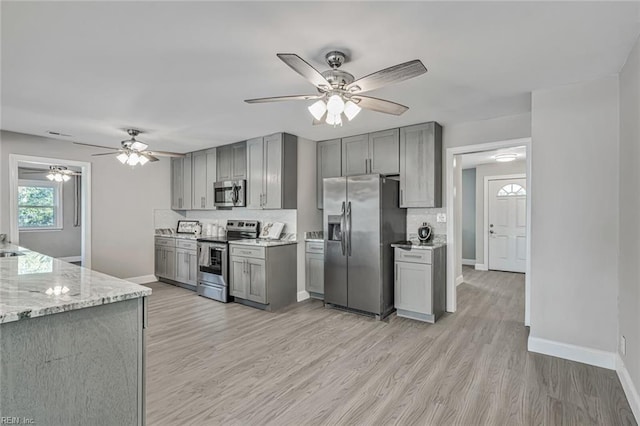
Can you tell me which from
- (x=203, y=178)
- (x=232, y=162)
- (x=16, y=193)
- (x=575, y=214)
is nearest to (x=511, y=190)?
(x=575, y=214)

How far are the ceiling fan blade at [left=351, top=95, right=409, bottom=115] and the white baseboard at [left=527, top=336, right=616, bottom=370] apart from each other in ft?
8.10

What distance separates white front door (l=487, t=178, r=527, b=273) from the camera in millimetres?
6621

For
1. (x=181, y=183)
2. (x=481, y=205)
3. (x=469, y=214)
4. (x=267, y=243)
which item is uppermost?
(x=181, y=183)

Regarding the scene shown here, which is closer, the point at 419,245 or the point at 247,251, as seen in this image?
the point at 419,245

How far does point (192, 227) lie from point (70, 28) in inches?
180

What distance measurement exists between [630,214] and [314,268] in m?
3.50

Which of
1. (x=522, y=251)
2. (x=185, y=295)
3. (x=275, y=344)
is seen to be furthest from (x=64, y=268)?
(x=522, y=251)

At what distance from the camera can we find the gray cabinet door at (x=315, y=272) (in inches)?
185

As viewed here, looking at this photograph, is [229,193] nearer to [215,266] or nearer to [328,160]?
[215,266]

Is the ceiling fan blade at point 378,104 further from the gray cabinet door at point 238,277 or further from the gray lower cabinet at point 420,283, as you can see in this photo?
the gray cabinet door at point 238,277

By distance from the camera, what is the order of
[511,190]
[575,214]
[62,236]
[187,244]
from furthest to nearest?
[62,236] → [511,190] → [187,244] → [575,214]

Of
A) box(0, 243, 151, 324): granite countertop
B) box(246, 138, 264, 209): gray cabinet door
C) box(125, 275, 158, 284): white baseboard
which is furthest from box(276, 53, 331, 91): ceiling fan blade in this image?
box(125, 275, 158, 284): white baseboard

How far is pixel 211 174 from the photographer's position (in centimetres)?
568

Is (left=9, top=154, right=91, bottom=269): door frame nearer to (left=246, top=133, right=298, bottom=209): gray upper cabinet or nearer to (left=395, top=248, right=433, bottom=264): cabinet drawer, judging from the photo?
(left=246, top=133, right=298, bottom=209): gray upper cabinet
